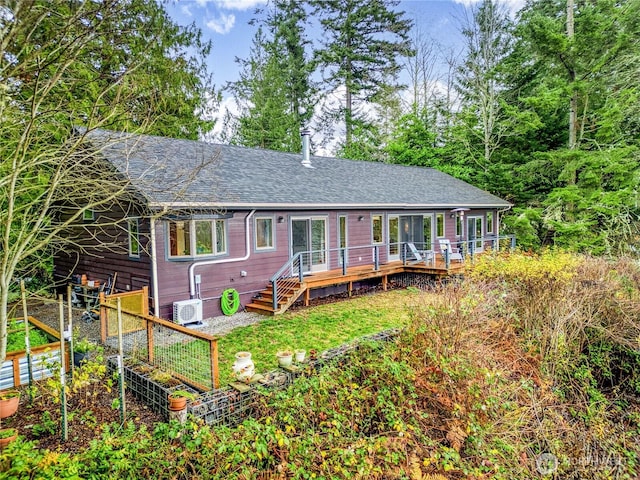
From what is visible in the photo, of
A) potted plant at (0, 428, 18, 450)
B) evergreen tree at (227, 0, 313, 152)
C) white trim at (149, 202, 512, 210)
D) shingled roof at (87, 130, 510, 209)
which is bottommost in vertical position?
potted plant at (0, 428, 18, 450)

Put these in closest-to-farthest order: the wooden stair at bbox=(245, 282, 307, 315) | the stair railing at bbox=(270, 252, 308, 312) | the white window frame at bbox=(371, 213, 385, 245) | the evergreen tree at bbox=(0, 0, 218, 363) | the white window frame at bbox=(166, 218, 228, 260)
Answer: the evergreen tree at bbox=(0, 0, 218, 363)
the white window frame at bbox=(166, 218, 228, 260)
the stair railing at bbox=(270, 252, 308, 312)
the wooden stair at bbox=(245, 282, 307, 315)
the white window frame at bbox=(371, 213, 385, 245)

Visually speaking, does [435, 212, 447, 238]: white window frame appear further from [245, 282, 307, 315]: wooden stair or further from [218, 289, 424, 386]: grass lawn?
[245, 282, 307, 315]: wooden stair

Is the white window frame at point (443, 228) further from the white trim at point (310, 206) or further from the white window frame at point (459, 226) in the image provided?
the white window frame at point (459, 226)

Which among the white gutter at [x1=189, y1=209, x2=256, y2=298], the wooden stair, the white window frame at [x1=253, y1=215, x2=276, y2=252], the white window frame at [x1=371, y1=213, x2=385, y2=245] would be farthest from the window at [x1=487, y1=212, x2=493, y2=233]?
the white gutter at [x1=189, y1=209, x2=256, y2=298]

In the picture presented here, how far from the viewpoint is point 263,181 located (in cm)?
1110

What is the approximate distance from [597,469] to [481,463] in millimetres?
2182

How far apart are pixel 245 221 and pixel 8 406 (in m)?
6.22

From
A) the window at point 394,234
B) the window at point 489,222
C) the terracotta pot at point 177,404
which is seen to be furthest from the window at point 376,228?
the terracotta pot at point 177,404

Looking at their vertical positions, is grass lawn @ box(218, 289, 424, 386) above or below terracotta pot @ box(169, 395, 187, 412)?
below

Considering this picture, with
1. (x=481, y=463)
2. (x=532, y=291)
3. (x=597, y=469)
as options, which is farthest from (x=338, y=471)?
(x=532, y=291)

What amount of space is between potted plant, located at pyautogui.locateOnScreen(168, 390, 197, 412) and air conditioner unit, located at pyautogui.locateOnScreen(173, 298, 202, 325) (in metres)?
3.99

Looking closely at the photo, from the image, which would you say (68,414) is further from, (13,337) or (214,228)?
(214,228)

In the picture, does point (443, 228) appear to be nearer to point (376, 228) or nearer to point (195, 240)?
point (376, 228)

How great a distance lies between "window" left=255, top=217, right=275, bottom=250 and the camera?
10289mm
